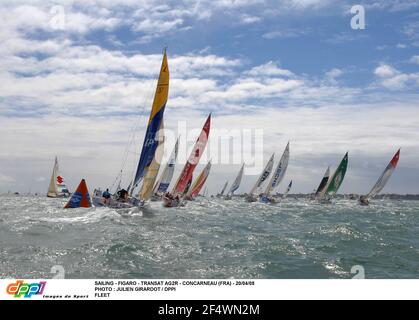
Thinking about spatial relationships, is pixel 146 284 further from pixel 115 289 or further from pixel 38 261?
pixel 38 261

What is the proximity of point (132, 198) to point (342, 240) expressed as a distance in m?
16.5

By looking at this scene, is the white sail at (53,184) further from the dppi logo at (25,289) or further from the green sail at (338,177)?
the dppi logo at (25,289)

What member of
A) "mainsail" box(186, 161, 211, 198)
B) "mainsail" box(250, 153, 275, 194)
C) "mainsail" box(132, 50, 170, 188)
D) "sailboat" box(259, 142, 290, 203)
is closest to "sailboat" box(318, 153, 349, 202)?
"sailboat" box(259, 142, 290, 203)

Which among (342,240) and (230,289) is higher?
(230,289)

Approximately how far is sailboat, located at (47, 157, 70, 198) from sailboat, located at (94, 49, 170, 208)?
51452 millimetres

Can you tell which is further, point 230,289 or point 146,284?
point 146,284

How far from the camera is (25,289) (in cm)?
610

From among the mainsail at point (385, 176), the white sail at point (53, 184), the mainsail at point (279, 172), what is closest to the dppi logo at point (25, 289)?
the mainsail at point (279, 172)

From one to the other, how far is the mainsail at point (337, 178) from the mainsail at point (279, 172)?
8.89 m

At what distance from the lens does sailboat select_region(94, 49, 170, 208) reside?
28.0 metres

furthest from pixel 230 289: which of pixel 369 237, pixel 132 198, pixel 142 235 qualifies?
pixel 132 198

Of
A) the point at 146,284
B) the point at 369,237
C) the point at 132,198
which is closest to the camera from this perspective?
the point at 146,284
